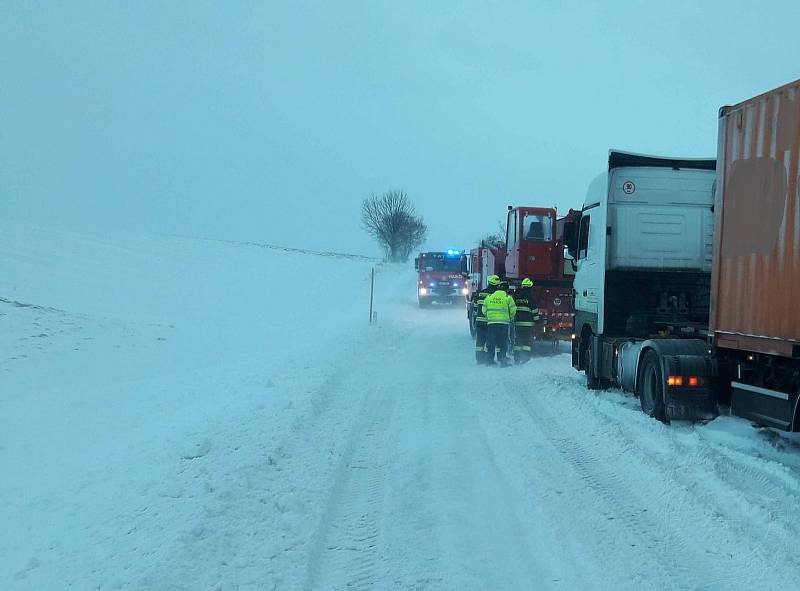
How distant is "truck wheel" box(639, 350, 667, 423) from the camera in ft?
26.8

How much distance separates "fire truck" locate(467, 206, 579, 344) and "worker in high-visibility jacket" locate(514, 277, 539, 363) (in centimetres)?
63

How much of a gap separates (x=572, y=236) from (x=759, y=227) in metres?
5.48

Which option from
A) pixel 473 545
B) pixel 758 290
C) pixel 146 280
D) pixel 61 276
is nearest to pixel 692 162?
pixel 758 290

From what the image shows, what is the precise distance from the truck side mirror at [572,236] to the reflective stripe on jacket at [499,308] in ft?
7.61

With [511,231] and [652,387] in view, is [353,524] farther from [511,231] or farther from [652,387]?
[511,231]

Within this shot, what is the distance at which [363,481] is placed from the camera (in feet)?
19.4

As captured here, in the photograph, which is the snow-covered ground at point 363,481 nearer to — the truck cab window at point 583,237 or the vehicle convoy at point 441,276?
the truck cab window at point 583,237

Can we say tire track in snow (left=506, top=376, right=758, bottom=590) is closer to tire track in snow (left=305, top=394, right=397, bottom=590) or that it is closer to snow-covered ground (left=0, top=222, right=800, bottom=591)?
snow-covered ground (left=0, top=222, right=800, bottom=591)

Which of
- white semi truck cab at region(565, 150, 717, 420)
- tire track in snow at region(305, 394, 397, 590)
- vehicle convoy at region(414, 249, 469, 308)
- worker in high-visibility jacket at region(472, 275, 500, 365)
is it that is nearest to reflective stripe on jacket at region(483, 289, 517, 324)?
worker in high-visibility jacket at region(472, 275, 500, 365)

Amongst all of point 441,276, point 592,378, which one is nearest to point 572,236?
point 592,378

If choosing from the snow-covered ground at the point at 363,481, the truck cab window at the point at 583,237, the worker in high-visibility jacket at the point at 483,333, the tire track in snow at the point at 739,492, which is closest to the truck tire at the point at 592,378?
the snow-covered ground at the point at 363,481

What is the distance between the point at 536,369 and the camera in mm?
13391

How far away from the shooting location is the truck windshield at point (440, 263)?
31.0 m

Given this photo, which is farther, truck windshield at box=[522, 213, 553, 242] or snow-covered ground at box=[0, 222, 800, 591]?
truck windshield at box=[522, 213, 553, 242]
